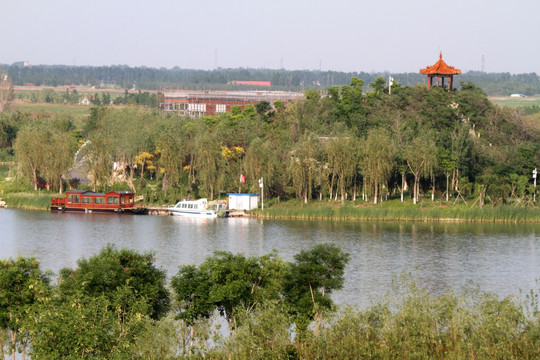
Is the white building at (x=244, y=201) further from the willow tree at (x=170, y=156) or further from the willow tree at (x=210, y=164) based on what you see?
the willow tree at (x=170, y=156)

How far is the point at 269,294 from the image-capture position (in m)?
28.1

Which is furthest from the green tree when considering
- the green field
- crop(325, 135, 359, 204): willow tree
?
the green field

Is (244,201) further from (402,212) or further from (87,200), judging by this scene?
(87,200)

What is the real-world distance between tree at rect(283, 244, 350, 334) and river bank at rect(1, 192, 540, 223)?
26.0m

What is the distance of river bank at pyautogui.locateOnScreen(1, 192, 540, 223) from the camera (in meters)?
55.1

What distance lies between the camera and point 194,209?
193 feet

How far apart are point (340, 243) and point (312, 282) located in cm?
1834

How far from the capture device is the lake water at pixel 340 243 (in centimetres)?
3872

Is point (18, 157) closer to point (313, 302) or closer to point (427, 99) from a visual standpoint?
point (427, 99)

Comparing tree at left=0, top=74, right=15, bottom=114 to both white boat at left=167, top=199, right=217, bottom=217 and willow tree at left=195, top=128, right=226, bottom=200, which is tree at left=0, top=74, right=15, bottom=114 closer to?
willow tree at left=195, top=128, right=226, bottom=200

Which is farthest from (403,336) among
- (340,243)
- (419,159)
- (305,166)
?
(305,166)

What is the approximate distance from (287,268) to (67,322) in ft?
28.6

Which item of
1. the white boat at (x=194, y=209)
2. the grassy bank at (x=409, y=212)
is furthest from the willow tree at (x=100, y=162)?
the grassy bank at (x=409, y=212)

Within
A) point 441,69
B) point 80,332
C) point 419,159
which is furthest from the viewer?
point 441,69
